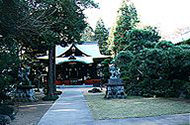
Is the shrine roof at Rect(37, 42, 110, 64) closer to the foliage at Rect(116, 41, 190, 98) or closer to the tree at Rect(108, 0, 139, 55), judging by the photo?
the tree at Rect(108, 0, 139, 55)

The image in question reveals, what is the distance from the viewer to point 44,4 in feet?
24.9

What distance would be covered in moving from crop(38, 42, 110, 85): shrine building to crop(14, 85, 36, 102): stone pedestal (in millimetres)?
14193

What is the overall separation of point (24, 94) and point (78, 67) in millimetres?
16934

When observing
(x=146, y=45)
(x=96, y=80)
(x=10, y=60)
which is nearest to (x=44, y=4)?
(x=10, y=60)

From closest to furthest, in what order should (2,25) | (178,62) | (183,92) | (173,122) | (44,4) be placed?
(173,122) → (2,25) → (44,4) → (178,62) → (183,92)

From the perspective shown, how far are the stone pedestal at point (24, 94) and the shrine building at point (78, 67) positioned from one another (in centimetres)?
1419

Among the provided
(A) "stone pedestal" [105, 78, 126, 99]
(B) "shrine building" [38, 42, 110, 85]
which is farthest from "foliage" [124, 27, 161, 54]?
(B) "shrine building" [38, 42, 110, 85]

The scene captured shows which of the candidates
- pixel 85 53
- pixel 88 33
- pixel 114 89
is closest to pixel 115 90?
pixel 114 89

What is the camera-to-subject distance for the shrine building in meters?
27.4

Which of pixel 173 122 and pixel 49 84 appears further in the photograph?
pixel 49 84

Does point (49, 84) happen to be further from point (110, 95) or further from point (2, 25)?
point (2, 25)

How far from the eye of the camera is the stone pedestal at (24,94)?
1207 centimetres

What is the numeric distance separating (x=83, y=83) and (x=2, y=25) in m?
22.0

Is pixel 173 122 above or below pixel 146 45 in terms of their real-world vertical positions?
below
